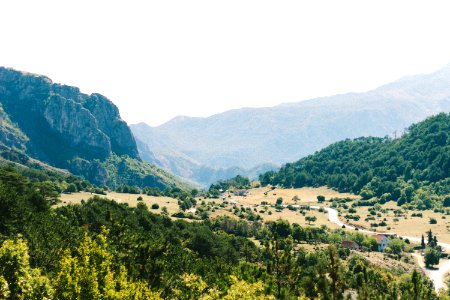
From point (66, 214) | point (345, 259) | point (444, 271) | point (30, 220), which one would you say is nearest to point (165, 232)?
point (66, 214)

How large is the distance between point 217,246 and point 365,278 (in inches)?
2032

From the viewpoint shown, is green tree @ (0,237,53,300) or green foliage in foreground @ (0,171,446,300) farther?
green foliage in foreground @ (0,171,446,300)

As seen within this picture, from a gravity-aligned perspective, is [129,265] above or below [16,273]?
below

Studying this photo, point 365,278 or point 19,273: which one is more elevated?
point 19,273

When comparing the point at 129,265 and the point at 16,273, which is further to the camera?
the point at 129,265

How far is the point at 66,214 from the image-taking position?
12694 centimetres

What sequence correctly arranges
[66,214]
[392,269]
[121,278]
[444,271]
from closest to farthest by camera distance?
[121,278] < [66,214] < [392,269] < [444,271]

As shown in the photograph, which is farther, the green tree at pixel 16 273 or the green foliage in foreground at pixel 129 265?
the green foliage in foreground at pixel 129 265

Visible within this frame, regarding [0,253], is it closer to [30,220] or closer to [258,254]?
[30,220]

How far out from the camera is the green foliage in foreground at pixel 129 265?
152 ft

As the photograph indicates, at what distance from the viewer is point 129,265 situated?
80.6 meters

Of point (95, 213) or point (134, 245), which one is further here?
point (95, 213)

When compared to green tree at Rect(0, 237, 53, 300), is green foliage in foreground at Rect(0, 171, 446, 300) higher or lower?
Answer: lower

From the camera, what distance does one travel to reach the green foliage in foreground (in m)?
46.4
